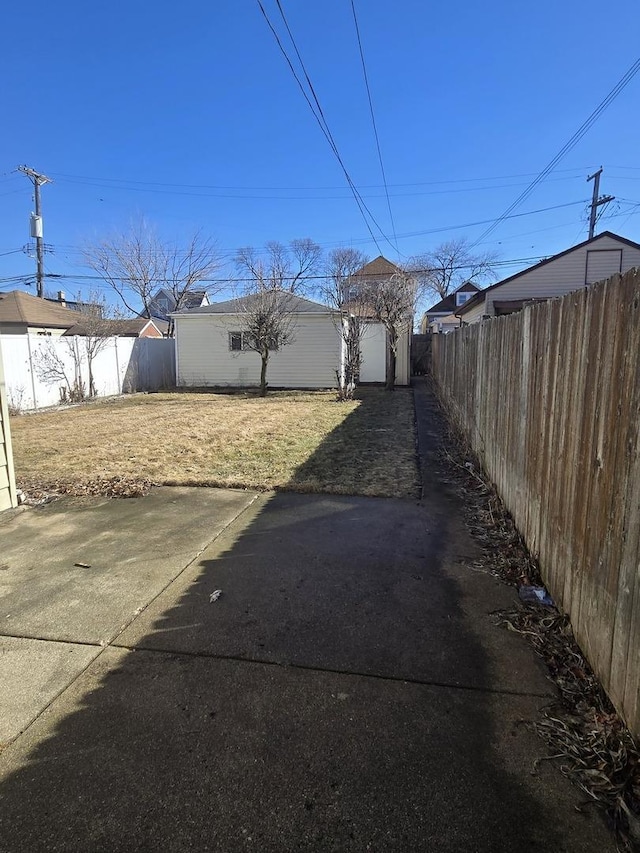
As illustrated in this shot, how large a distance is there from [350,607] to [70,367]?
573 inches

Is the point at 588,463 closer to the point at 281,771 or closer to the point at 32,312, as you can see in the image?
the point at 281,771

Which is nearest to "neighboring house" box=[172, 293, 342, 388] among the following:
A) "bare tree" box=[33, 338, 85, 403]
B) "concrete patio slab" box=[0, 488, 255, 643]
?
"bare tree" box=[33, 338, 85, 403]

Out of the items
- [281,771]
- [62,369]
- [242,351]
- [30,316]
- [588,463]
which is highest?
[30,316]

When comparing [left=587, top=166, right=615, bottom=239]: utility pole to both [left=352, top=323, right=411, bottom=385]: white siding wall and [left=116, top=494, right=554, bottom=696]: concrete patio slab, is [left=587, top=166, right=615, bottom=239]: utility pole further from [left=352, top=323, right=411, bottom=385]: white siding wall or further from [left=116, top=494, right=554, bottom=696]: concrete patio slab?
[left=116, top=494, right=554, bottom=696]: concrete patio slab

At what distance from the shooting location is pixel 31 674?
2.52m

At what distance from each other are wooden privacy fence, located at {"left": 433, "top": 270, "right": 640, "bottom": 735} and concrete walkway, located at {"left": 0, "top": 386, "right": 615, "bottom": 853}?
42 cm

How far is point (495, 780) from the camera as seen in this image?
185cm

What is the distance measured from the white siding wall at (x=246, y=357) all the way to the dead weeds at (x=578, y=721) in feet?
49.8

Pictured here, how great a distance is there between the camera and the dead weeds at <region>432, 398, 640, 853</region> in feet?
5.67

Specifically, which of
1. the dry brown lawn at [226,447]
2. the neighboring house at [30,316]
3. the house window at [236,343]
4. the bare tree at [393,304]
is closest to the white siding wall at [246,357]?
the house window at [236,343]

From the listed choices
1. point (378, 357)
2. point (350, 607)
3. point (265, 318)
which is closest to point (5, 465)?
point (350, 607)

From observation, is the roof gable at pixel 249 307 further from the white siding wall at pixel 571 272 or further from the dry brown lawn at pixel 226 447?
the white siding wall at pixel 571 272

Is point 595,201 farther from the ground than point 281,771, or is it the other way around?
point 595,201

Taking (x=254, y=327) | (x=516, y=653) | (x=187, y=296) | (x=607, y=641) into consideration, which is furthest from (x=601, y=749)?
(x=187, y=296)
